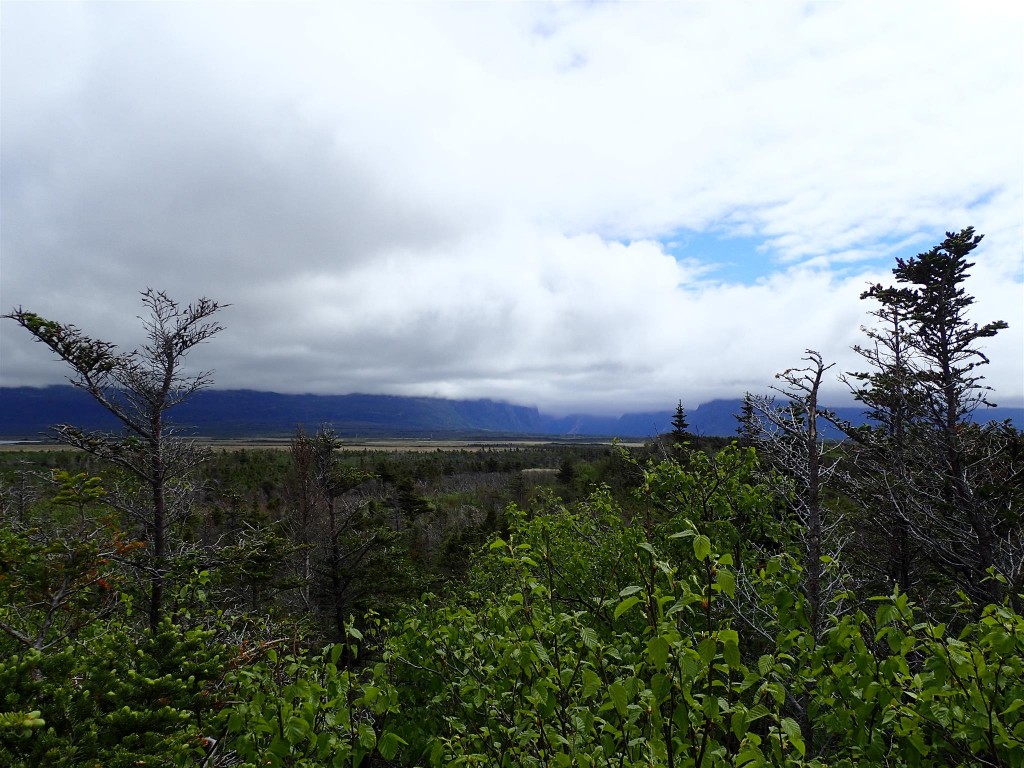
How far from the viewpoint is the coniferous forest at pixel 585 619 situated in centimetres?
304

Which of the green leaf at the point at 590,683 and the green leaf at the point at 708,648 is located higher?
the green leaf at the point at 708,648

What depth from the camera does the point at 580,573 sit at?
9516mm

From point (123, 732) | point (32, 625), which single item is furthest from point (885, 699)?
point (32, 625)

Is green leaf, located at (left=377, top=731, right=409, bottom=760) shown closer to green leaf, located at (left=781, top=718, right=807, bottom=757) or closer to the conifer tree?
green leaf, located at (left=781, top=718, right=807, bottom=757)

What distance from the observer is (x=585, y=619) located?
6.16 meters

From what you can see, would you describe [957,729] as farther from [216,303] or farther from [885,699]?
[216,303]

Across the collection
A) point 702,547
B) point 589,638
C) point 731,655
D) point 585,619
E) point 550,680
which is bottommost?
point 585,619

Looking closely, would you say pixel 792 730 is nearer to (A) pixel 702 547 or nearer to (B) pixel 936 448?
(A) pixel 702 547

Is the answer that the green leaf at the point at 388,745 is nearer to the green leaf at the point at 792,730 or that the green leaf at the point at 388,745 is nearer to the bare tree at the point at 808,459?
the green leaf at the point at 792,730

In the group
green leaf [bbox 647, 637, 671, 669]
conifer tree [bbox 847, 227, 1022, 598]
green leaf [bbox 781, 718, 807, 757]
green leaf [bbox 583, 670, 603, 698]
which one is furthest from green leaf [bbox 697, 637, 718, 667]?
conifer tree [bbox 847, 227, 1022, 598]

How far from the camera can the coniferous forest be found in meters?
3.04

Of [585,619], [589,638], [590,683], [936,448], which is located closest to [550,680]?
[589,638]

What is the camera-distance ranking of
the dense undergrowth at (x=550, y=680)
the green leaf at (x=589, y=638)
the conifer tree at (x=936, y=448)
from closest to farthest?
the dense undergrowth at (x=550, y=680)
the green leaf at (x=589, y=638)
the conifer tree at (x=936, y=448)

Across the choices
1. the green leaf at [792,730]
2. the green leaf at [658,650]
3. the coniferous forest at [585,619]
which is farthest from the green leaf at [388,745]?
the green leaf at [792,730]
